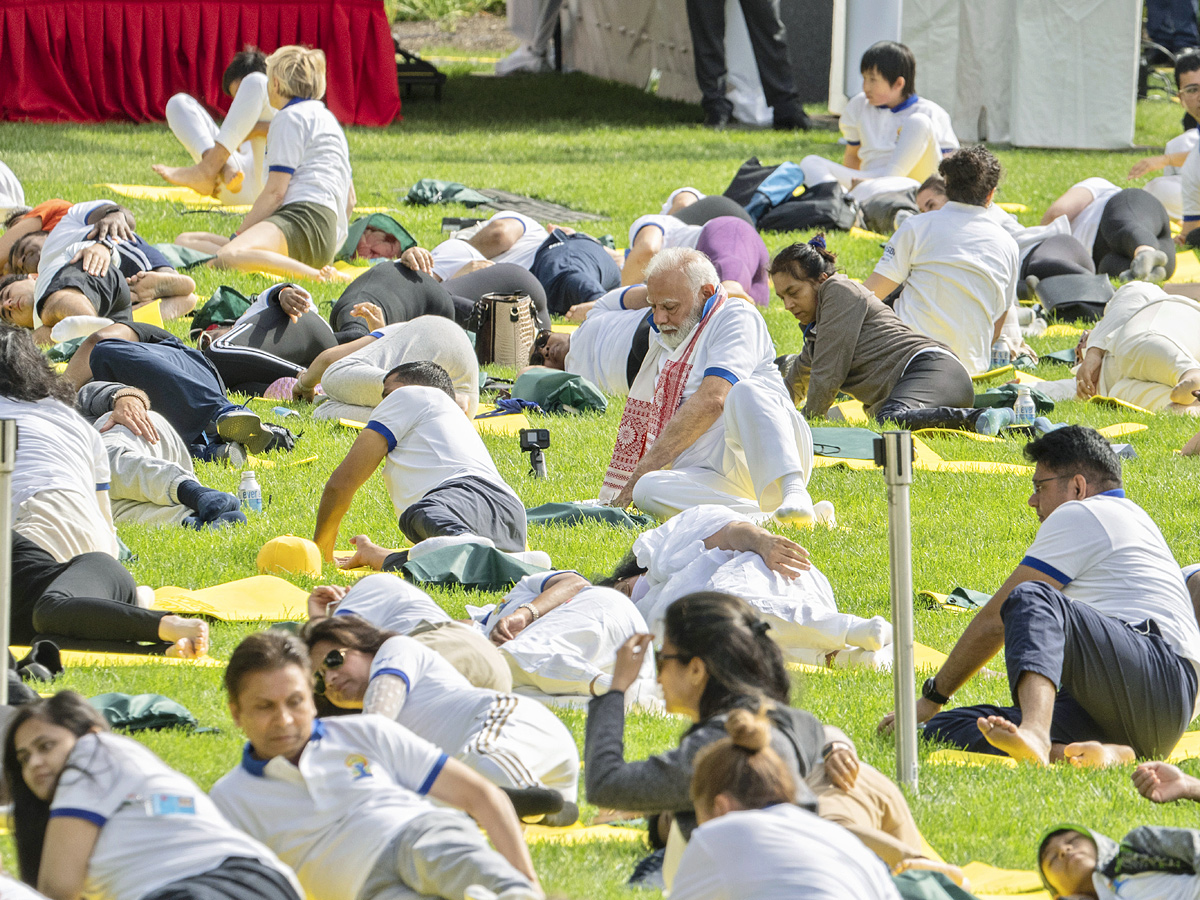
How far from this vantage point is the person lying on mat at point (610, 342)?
9.46 m

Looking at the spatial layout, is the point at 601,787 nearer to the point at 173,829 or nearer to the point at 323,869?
the point at 323,869

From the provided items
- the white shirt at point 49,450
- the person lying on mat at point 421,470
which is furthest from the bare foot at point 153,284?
the white shirt at point 49,450

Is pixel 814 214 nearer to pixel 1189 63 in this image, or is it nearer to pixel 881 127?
pixel 881 127

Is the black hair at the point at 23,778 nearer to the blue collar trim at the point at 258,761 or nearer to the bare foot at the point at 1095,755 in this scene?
the blue collar trim at the point at 258,761

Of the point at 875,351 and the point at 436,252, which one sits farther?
the point at 436,252

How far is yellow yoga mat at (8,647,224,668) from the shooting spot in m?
5.34

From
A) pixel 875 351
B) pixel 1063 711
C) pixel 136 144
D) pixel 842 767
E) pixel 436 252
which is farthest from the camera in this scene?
pixel 136 144

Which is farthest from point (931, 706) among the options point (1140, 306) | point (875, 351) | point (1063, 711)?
point (1140, 306)

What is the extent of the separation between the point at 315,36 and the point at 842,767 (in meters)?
15.4

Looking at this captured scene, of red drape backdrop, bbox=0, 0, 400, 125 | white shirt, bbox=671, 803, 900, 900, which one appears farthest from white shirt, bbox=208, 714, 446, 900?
red drape backdrop, bbox=0, 0, 400, 125

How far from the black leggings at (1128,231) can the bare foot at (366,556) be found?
7.70 metres

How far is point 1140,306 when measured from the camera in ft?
30.3

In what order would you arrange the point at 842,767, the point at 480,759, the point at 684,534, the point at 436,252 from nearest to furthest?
1. the point at 842,767
2. the point at 480,759
3. the point at 684,534
4. the point at 436,252

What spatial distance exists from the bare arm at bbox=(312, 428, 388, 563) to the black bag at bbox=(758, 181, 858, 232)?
7.61 meters
